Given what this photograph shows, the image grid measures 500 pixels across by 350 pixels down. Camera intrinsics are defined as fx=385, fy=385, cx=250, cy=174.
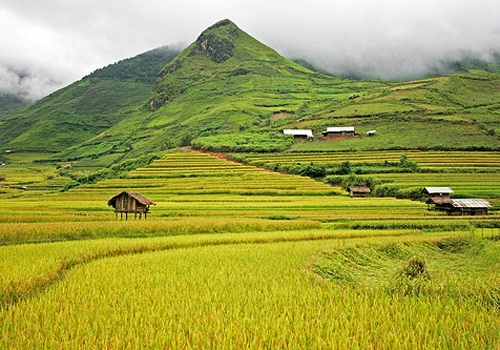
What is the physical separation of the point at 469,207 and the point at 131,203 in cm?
3057

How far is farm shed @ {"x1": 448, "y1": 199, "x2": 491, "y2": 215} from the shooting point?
36.5m

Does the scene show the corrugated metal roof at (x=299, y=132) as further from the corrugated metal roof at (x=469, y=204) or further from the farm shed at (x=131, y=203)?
the farm shed at (x=131, y=203)

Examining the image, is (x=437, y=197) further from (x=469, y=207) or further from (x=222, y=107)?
(x=222, y=107)

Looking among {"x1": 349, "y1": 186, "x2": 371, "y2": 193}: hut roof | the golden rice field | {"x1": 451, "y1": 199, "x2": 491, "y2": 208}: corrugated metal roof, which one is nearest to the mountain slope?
{"x1": 349, "y1": 186, "x2": 371, "y2": 193}: hut roof

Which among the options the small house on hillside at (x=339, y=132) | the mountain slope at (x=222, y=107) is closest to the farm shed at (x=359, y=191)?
the small house on hillside at (x=339, y=132)

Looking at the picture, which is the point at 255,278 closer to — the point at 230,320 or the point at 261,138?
the point at 230,320

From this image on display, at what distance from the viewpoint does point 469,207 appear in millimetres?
36375

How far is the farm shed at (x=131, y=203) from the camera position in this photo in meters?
27.1

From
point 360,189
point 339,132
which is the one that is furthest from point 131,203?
point 339,132

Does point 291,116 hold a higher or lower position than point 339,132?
higher

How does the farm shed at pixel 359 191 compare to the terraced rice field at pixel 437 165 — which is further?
the farm shed at pixel 359 191

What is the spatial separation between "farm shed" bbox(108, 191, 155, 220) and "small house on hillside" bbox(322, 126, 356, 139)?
70.3 m

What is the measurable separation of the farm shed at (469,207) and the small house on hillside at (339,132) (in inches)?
2109

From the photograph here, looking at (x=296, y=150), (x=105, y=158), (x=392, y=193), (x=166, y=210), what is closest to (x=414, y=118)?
(x=296, y=150)
